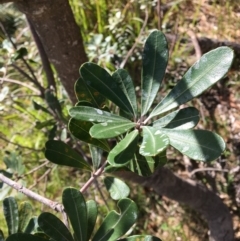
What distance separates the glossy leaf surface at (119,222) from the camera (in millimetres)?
679

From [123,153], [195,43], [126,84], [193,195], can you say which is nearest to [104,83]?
[126,84]

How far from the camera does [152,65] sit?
68 cm

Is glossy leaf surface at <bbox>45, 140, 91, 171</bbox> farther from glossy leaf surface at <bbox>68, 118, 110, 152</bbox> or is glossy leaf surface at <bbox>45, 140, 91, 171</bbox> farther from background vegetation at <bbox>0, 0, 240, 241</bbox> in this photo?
background vegetation at <bbox>0, 0, 240, 241</bbox>

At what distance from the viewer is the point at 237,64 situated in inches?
77.5

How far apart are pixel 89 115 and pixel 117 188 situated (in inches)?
11.0

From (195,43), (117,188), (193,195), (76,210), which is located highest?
(76,210)

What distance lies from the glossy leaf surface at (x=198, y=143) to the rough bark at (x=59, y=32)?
1.20 ft

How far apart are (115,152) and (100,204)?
56.8 inches

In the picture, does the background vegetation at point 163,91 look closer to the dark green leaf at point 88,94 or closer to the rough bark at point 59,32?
the rough bark at point 59,32

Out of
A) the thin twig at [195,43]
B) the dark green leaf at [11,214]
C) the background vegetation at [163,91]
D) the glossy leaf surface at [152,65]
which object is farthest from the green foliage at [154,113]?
the thin twig at [195,43]

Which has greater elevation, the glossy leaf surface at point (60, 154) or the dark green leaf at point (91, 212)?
the glossy leaf surface at point (60, 154)

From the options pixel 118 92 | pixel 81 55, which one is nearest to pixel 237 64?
pixel 81 55

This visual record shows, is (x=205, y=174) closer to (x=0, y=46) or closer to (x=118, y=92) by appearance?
(x=0, y=46)

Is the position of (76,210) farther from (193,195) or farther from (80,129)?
(193,195)
